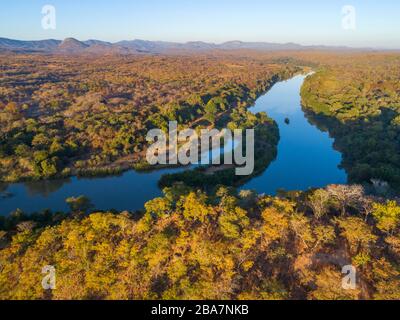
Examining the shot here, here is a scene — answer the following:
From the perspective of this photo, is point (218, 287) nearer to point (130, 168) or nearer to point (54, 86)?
point (130, 168)

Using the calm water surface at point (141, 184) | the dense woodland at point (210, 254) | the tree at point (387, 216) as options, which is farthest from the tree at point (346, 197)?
the calm water surface at point (141, 184)

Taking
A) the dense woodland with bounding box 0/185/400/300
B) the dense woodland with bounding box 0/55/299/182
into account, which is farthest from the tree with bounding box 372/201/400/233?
the dense woodland with bounding box 0/55/299/182

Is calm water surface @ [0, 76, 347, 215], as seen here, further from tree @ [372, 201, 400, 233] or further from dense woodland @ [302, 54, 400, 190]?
tree @ [372, 201, 400, 233]

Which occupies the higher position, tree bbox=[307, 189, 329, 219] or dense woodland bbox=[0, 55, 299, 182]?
dense woodland bbox=[0, 55, 299, 182]

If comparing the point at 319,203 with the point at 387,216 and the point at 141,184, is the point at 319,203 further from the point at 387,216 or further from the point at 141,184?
the point at 141,184

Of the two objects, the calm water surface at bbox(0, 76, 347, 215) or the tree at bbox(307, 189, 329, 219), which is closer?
the tree at bbox(307, 189, 329, 219)

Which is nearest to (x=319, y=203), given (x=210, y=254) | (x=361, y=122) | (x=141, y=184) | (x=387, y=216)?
(x=387, y=216)

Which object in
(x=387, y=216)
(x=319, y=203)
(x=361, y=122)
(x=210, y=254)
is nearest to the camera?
(x=210, y=254)

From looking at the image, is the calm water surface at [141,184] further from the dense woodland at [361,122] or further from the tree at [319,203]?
the tree at [319,203]
